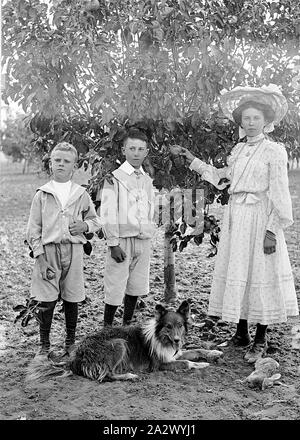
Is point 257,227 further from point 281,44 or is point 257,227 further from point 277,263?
point 281,44

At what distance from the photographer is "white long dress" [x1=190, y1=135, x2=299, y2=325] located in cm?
377

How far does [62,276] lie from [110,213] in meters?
0.56

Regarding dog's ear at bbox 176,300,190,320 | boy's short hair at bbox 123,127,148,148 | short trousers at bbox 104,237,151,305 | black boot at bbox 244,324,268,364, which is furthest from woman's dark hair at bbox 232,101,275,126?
black boot at bbox 244,324,268,364

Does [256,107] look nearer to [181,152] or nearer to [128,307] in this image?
[181,152]

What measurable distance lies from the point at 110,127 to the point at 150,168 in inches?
16.9

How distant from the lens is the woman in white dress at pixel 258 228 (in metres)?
3.76

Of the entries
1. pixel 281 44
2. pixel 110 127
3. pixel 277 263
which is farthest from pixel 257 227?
pixel 281 44

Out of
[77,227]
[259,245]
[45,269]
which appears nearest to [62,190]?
[77,227]

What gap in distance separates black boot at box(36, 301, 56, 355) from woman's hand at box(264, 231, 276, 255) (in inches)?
59.2

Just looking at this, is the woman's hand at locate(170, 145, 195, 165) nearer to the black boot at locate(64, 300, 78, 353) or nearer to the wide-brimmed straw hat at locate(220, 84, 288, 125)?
the wide-brimmed straw hat at locate(220, 84, 288, 125)

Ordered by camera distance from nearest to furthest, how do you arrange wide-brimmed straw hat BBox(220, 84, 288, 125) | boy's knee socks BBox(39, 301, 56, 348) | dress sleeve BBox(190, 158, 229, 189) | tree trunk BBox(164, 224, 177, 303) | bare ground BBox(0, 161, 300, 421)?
bare ground BBox(0, 161, 300, 421), boy's knee socks BBox(39, 301, 56, 348), wide-brimmed straw hat BBox(220, 84, 288, 125), dress sleeve BBox(190, 158, 229, 189), tree trunk BBox(164, 224, 177, 303)

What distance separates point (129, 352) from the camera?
3629 millimetres

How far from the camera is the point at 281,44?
450 cm

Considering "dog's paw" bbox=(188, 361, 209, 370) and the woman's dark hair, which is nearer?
"dog's paw" bbox=(188, 361, 209, 370)
